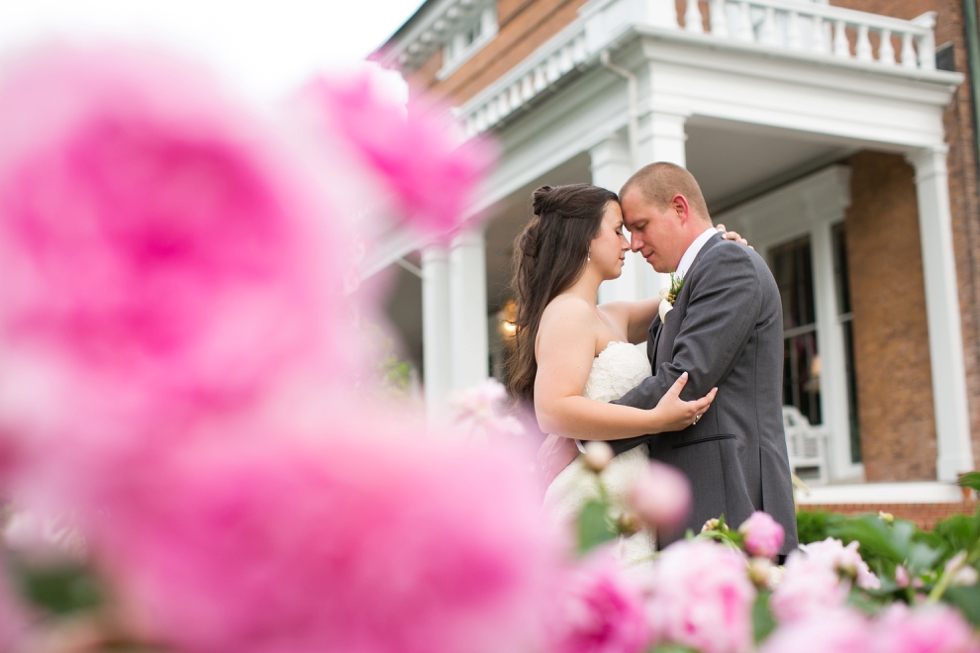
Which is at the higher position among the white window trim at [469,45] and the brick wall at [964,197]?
the white window trim at [469,45]

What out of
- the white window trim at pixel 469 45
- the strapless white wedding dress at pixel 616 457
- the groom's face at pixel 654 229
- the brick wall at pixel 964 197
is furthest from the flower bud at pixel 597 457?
the white window trim at pixel 469 45

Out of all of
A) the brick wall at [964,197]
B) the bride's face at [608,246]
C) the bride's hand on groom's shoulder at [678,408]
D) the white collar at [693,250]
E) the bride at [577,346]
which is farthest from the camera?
the brick wall at [964,197]

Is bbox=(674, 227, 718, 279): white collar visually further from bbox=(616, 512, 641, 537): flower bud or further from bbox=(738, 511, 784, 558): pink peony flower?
bbox=(616, 512, 641, 537): flower bud

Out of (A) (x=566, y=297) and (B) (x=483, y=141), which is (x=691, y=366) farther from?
(B) (x=483, y=141)

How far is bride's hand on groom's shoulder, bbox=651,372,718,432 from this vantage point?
267 centimetres

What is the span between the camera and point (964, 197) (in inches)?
368

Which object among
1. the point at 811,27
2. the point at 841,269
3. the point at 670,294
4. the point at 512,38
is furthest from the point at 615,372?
the point at 512,38

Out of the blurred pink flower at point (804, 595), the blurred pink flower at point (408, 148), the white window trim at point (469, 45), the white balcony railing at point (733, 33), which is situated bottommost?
the blurred pink flower at point (804, 595)

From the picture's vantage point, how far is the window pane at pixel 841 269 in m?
10.8

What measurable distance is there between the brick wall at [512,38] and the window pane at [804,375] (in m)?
6.20

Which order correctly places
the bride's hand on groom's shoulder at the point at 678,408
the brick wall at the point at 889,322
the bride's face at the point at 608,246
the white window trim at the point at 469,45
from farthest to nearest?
the white window trim at the point at 469,45
the brick wall at the point at 889,322
the bride's face at the point at 608,246
the bride's hand on groom's shoulder at the point at 678,408

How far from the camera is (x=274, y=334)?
28 centimetres

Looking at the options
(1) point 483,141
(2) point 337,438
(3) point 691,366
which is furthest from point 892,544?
(3) point 691,366

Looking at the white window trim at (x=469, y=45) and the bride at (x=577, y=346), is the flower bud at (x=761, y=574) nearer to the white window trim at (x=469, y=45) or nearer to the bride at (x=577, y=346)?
the bride at (x=577, y=346)
